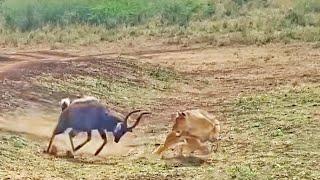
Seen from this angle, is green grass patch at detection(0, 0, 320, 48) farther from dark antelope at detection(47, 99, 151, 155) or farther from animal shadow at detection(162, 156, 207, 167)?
animal shadow at detection(162, 156, 207, 167)

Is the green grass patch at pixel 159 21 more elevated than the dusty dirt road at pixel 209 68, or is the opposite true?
the dusty dirt road at pixel 209 68

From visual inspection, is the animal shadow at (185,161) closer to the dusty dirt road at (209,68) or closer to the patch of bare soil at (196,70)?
the dusty dirt road at (209,68)

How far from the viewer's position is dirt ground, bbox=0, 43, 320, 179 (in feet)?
35.2

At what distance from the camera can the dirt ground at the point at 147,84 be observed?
422 inches

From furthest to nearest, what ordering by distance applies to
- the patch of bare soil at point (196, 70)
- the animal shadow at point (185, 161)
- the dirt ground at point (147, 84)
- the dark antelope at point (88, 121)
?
the patch of bare soil at point (196, 70), the dirt ground at point (147, 84), the dark antelope at point (88, 121), the animal shadow at point (185, 161)

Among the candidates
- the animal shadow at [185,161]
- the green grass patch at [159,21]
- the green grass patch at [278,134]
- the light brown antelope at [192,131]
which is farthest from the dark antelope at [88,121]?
the green grass patch at [159,21]

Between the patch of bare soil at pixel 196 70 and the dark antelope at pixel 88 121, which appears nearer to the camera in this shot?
the dark antelope at pixel 88 121

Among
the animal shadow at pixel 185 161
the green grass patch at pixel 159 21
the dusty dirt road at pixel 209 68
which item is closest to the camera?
the animal shadow at pixel 185 161

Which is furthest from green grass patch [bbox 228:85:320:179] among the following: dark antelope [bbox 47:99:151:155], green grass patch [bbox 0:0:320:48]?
green grass patch [bbox 0:0:320:48]

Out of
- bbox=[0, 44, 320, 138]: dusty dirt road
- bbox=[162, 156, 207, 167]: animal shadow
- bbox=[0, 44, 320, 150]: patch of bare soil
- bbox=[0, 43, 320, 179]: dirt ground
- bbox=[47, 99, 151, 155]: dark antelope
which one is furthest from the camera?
bbox=[0, 44, 320, 150]: patch of bare soil

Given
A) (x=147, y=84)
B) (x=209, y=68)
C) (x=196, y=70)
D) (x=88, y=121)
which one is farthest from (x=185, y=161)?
(x=209, y=68)

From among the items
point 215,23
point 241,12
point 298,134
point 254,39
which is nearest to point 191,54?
point 254,39

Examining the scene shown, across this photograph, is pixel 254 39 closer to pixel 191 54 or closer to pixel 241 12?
pixel 191 54

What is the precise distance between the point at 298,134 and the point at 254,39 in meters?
14.6
